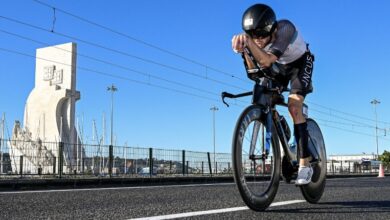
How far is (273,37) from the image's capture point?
4.05m

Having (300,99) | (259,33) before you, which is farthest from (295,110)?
(259,33)

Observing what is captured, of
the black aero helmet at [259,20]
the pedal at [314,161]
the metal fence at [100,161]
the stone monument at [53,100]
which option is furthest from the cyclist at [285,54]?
the stone monument at [53,100]

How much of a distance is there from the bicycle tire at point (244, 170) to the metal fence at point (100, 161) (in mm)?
16737

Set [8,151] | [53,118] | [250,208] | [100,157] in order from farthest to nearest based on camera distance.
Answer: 1. [53,118]
2. [100,157]
3. [8,151]
4. [250,208]

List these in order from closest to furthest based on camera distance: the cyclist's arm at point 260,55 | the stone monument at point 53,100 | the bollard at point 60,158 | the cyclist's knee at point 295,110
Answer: the cyclist's arm at point 260,55 → the cyclist's knee at point 295,110 → the bollard at point 60,158 → the stone monument at point 53,100

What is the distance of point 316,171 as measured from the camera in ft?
16.1

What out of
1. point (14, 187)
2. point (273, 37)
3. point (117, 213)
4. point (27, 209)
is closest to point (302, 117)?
point (273, 37)

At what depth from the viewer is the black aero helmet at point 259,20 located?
3904mm

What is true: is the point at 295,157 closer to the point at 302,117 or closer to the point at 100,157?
the point at 302,117

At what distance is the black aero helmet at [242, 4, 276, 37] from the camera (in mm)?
3904

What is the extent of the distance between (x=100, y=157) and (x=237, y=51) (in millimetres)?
20776

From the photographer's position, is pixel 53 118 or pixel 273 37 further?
pixel 53 118

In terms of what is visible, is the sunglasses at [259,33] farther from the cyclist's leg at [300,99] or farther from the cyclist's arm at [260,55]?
the cyclist's leg at [300,99]

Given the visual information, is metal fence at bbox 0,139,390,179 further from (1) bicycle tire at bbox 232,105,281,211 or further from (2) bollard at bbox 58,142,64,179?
(1) bicycle tire at bbox 232,105,281,211
